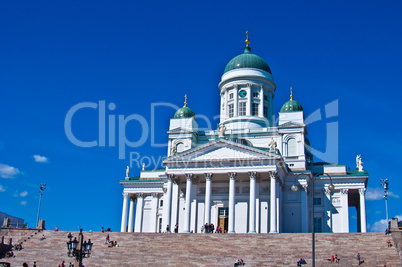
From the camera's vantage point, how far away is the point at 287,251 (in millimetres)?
37750

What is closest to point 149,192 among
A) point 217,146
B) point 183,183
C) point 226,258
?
point 183,183

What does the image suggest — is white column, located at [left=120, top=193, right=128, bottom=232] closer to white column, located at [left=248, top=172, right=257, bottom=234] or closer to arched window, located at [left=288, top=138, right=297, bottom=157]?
white column, located at [left=248, top=172, right=257, bottom=234]

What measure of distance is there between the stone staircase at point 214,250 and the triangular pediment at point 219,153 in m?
9.82

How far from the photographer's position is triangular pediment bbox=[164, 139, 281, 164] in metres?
50.0

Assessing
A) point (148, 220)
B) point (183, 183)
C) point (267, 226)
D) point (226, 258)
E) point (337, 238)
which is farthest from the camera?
point (148, 220)

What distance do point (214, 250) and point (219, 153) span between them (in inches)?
546

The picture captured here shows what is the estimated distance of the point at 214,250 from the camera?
3897cm

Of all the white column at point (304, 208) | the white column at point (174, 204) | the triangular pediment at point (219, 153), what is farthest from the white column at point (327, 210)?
the white column at point (174, 204)

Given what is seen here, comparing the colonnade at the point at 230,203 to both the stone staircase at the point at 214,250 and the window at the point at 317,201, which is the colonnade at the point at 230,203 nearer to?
the window at the point at 317,201

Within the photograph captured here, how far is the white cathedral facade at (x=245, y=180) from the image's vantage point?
49969mm

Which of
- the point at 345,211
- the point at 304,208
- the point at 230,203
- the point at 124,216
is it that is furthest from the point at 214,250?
the point at 124,216

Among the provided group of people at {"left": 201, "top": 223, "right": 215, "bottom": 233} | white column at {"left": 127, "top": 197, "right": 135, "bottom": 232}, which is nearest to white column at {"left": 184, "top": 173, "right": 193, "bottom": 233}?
group of people at {"left": 201, "top": 223, "right": 215, "bottom": 233}

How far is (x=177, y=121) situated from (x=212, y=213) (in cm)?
1411

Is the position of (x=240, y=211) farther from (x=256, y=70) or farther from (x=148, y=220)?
(x=256, y=70)
